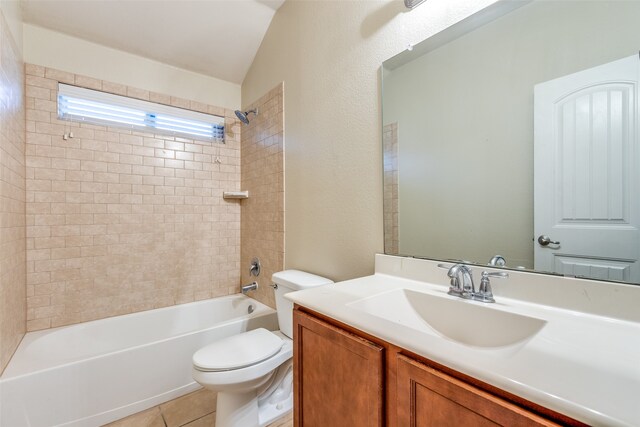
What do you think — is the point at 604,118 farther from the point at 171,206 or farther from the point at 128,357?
the point at 171,206

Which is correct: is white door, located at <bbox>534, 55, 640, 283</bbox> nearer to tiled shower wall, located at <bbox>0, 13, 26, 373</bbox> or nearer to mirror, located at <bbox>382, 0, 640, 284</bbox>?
mirror, located at <bbox>382, 0, 640, 284</bbox>

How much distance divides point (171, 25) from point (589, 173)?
9.00ft

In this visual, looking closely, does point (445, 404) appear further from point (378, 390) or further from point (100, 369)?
point (100, 369)

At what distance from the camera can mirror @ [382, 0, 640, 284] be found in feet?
→ 2.52

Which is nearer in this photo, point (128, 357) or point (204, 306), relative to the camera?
point (128, 357)

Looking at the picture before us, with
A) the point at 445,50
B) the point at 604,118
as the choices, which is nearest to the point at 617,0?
the point at 604,118

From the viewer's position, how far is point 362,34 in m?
1.46

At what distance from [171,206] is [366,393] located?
2.29 meters

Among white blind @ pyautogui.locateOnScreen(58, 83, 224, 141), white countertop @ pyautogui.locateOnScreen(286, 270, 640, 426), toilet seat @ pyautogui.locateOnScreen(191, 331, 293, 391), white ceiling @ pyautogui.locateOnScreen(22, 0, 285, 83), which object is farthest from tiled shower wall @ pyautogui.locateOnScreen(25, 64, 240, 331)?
white countertop @ pyautogui.locateOnScreen(286, 270, 640, 426)

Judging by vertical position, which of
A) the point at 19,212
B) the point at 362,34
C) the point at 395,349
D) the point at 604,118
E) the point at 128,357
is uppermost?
the point at 362,34

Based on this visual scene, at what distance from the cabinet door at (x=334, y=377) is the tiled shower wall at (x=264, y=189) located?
1197 mm

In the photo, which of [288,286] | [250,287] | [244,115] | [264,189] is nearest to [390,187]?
[288,286]

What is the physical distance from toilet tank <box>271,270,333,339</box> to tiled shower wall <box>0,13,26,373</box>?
1.42 metres

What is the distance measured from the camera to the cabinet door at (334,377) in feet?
2.33
